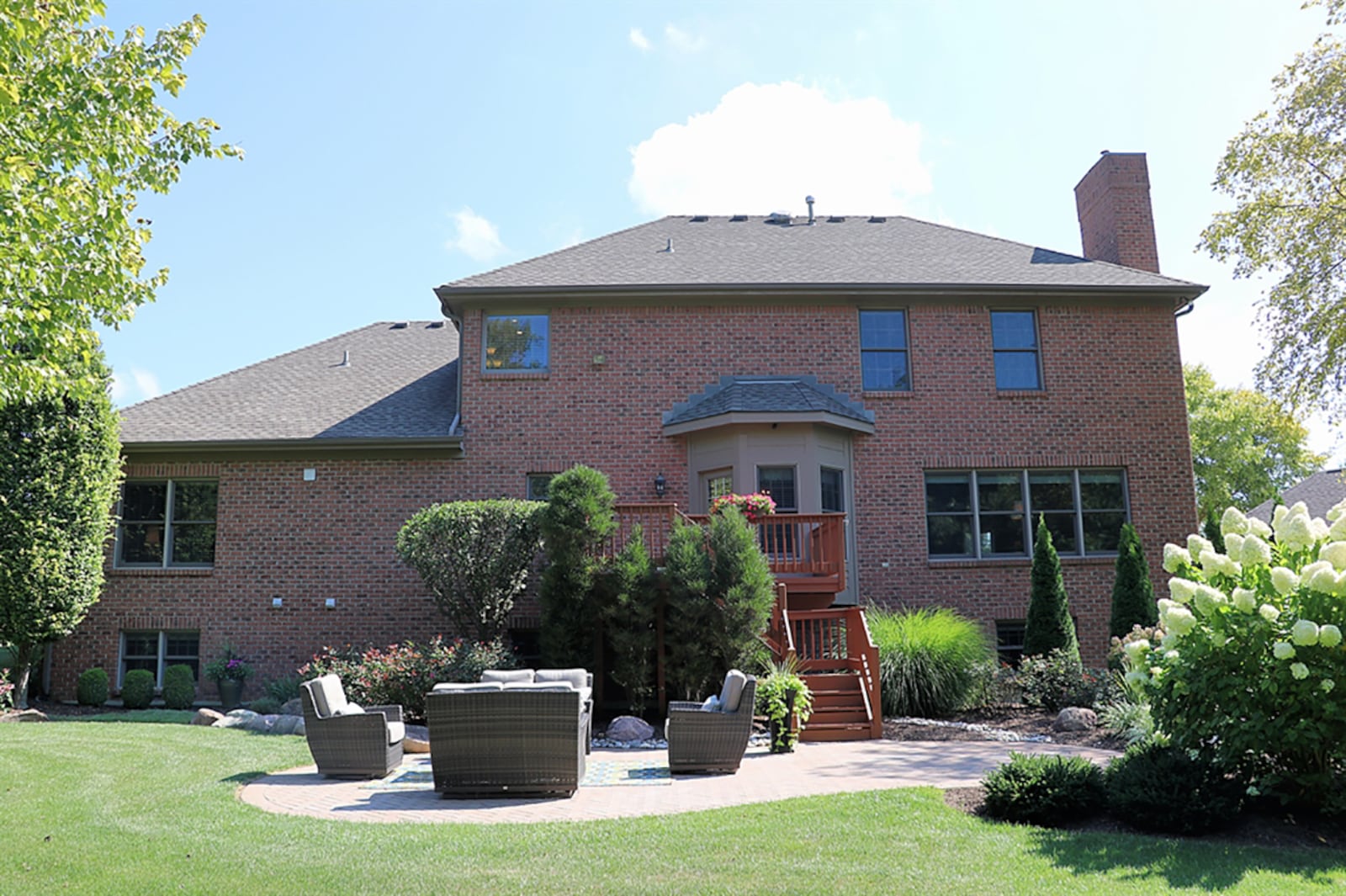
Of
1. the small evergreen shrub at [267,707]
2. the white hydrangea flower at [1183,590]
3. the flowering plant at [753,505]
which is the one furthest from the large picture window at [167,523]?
the white hydrangea flower at [1183,590]

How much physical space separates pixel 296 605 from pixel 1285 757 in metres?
13.3

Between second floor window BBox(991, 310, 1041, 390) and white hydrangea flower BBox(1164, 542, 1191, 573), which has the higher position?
second floor window BBox(991, 310, 1041, 390)

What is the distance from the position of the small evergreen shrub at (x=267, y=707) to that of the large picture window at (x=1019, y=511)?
10383 mm

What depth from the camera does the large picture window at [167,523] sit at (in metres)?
15.5

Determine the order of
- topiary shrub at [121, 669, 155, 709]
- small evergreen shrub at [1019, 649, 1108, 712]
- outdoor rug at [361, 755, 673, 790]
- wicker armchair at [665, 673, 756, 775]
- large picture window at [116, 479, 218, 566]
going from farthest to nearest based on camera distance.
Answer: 1. large picture window at [116, 479, 218, 566]
2. topiary shrub at [121, 669, 155, 709]
3. small evergreen shrub at [1019, 649, 1108, 712]
4. wicker armchair at [665, 673, 756, 775]
5. outdoor rug at [361, 755, 673, 790]

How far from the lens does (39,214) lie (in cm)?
836

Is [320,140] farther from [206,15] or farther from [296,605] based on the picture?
[296,605]

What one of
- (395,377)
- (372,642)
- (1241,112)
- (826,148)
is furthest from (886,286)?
(372,642)

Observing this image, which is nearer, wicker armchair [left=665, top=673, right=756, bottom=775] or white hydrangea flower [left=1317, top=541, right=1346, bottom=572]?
white hydrangea flower [left=1317, top=541, right=1346, bottom=572]

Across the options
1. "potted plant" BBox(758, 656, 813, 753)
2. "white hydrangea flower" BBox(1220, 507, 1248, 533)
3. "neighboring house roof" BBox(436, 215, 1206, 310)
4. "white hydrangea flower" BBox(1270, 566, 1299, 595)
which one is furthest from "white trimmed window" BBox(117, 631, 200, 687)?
"white hydrangea flower" BBox(1270, 566, 1299, 595)

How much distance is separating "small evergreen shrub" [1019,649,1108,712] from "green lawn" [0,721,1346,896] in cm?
678

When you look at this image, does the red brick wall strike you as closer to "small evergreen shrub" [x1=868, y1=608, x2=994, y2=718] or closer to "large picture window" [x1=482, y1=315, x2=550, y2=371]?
"large picture window" [x1=482, y1=315, x2=550, y2=371]

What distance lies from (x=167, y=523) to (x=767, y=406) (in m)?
9.95

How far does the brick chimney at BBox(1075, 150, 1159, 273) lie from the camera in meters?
18.5
